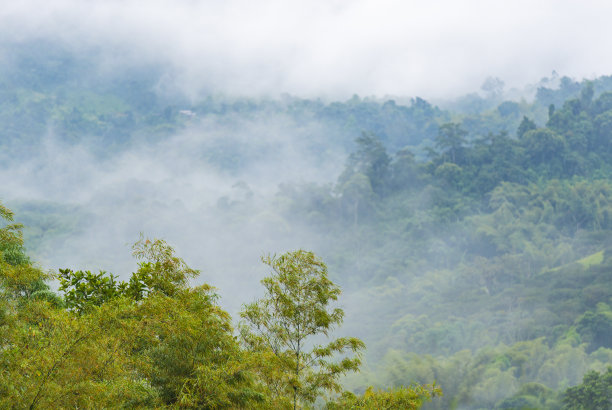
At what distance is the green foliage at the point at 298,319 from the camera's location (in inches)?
396

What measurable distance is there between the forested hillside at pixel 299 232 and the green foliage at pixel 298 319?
0.18m

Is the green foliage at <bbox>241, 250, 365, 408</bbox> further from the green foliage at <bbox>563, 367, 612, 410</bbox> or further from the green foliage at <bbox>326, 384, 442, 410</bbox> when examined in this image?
the green foliage at <bbox>563, 367, 612, 410</bbox>

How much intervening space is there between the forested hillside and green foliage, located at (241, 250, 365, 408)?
18 cm

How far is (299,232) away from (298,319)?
8407 cm

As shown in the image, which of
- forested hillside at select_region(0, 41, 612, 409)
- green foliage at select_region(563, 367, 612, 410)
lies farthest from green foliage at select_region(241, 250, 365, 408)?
green foliage at select_region(563, 367, 612, 410)

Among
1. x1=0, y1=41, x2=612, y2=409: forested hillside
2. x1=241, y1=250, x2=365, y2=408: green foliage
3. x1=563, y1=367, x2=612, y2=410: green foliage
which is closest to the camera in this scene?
x1=0, y1=41, x2=612, y2=409: forested hillside

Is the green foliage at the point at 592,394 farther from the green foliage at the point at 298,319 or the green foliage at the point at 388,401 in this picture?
the green foliage at the point at 298,319

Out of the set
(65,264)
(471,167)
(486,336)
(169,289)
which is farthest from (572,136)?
(169,289)

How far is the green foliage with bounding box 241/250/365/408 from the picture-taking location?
1007 cm

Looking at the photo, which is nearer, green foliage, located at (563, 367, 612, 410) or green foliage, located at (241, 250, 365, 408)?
green foliage, located at (241, 250, 365, 408)

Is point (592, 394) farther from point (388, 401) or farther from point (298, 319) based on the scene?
point (298, 319)

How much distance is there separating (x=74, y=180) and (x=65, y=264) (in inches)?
1691

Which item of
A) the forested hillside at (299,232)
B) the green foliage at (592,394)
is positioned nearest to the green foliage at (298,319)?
the forested hillside at (299,232)

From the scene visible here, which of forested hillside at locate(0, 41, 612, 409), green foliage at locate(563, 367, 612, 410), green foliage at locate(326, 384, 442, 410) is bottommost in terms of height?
green foliage at locate(326, 384, 442, 410)
